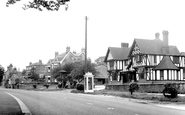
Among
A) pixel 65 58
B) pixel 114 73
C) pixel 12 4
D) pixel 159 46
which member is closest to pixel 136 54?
pixel 159 46

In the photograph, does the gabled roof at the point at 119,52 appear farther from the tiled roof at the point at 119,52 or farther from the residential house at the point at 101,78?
the residential house at the point at 101,78

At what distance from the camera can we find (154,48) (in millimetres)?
52875

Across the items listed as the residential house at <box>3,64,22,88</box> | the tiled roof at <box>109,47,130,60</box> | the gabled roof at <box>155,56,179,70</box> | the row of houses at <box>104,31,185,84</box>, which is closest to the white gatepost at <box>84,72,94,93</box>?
the row of houses at <box>104,31,185,84</box>

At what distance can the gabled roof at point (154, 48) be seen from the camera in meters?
51.7

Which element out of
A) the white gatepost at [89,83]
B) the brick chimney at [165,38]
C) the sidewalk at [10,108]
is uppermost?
the brick chimney at [165,38]

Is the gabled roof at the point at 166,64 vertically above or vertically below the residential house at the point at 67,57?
below

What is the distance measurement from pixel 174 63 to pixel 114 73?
14979 millimetres

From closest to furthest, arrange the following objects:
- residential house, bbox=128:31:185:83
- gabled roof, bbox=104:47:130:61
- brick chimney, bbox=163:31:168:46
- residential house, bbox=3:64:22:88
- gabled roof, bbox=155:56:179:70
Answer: gabled roof, bbox=155:56:179:70 < residential house, bbox=128:31:185:83 < brick chimney, bbox=163:31:168:46 < gabled roof, bbox=104:47:130:61 < residential house, bbox=3:64:22:88

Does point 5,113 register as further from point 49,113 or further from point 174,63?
point 174,63

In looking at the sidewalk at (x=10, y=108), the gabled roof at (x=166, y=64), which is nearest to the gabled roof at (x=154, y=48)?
the gabled roof at (x=166, y=64)

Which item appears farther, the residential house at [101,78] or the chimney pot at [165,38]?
the residential house at [101,78]

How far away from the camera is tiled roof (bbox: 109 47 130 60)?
201 ft

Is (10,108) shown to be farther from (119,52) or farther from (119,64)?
(119,52)

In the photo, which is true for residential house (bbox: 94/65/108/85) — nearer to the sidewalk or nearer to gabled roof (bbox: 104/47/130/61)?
gabled roof (bbox: 104/47/130/61)
